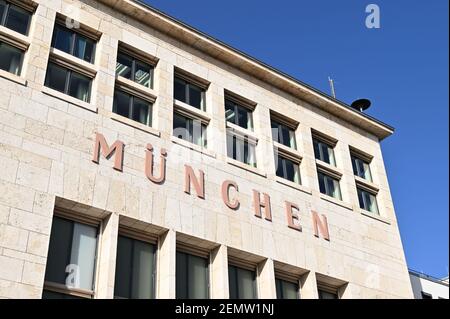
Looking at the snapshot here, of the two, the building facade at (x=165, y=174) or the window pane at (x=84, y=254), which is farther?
the building facade at (x=165, y=174)

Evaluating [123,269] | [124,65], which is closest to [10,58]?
[124,65]

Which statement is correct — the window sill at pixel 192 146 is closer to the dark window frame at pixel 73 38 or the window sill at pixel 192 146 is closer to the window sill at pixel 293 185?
the window sill at pixel 293 185

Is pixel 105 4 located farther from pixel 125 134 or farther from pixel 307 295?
pixel 307 295

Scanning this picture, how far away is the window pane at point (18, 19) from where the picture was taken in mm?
19469

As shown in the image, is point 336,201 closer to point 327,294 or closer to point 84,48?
point 327,294

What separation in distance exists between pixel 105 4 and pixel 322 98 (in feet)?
35.5

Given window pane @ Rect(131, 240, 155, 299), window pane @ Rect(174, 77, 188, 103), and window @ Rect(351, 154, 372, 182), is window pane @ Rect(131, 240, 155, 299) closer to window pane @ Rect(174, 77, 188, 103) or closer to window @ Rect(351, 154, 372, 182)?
window pane @ Rect(174, 77, 188, 103)

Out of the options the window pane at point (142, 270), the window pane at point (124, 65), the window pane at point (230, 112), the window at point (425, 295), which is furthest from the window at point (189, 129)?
the window at point (425, 295)

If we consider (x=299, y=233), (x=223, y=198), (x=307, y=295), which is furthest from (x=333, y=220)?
(x=223, y=198)

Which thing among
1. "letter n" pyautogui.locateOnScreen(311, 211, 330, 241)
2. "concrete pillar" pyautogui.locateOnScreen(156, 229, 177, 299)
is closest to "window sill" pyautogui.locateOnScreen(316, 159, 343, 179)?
"letter n" pyautogui.locateOnScreen(311, 211, 330, 241)

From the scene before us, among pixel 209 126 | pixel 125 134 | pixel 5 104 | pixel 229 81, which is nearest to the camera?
pixel 5 104

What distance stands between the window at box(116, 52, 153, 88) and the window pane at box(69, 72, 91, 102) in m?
1.51

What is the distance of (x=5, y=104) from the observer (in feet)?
56.9

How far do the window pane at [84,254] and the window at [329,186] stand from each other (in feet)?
36.3
